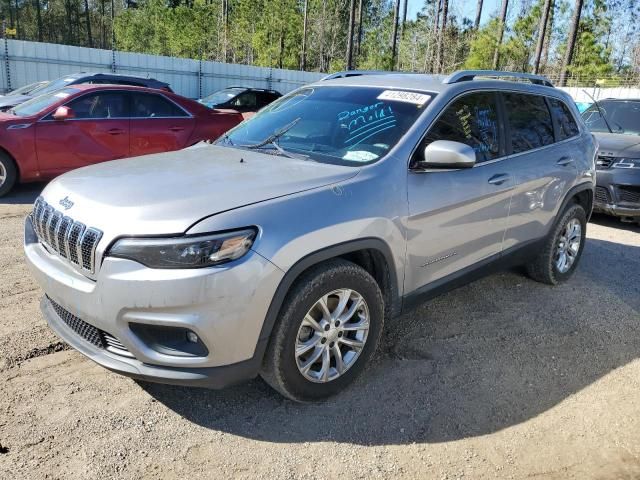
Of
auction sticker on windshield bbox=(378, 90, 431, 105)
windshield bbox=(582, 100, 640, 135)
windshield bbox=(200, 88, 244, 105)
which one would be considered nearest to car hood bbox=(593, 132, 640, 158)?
windshield bbox=(582, 100, 640, 135)

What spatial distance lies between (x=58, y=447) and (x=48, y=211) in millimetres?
1231

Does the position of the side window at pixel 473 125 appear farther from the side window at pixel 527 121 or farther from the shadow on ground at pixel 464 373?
the shadow on ground at pixel 464 373

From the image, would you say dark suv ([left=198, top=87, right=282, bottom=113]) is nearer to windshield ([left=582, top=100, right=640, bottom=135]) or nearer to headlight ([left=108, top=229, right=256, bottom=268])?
windshield ([left=582, top=100, right=640, bottom=135])

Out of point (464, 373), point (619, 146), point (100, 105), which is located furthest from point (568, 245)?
point (100, 105)

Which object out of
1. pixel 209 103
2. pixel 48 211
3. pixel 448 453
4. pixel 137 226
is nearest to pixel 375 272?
pixel 448 453

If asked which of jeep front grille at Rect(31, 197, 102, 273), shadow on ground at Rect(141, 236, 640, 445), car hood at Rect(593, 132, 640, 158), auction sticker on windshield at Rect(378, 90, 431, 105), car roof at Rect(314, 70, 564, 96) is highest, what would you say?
car roof at Rect(314, 70, 564, 96)

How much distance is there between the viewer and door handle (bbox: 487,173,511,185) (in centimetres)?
390

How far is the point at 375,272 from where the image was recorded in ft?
10.9

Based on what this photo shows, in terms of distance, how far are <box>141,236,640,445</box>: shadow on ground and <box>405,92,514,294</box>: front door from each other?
0.55m

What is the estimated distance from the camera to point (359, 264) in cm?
329

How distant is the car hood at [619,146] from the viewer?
298 inches

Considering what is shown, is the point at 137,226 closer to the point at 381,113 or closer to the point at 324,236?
the point at 324,236

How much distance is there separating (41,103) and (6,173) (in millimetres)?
1179

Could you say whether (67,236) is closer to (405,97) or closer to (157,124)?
(405,97)
